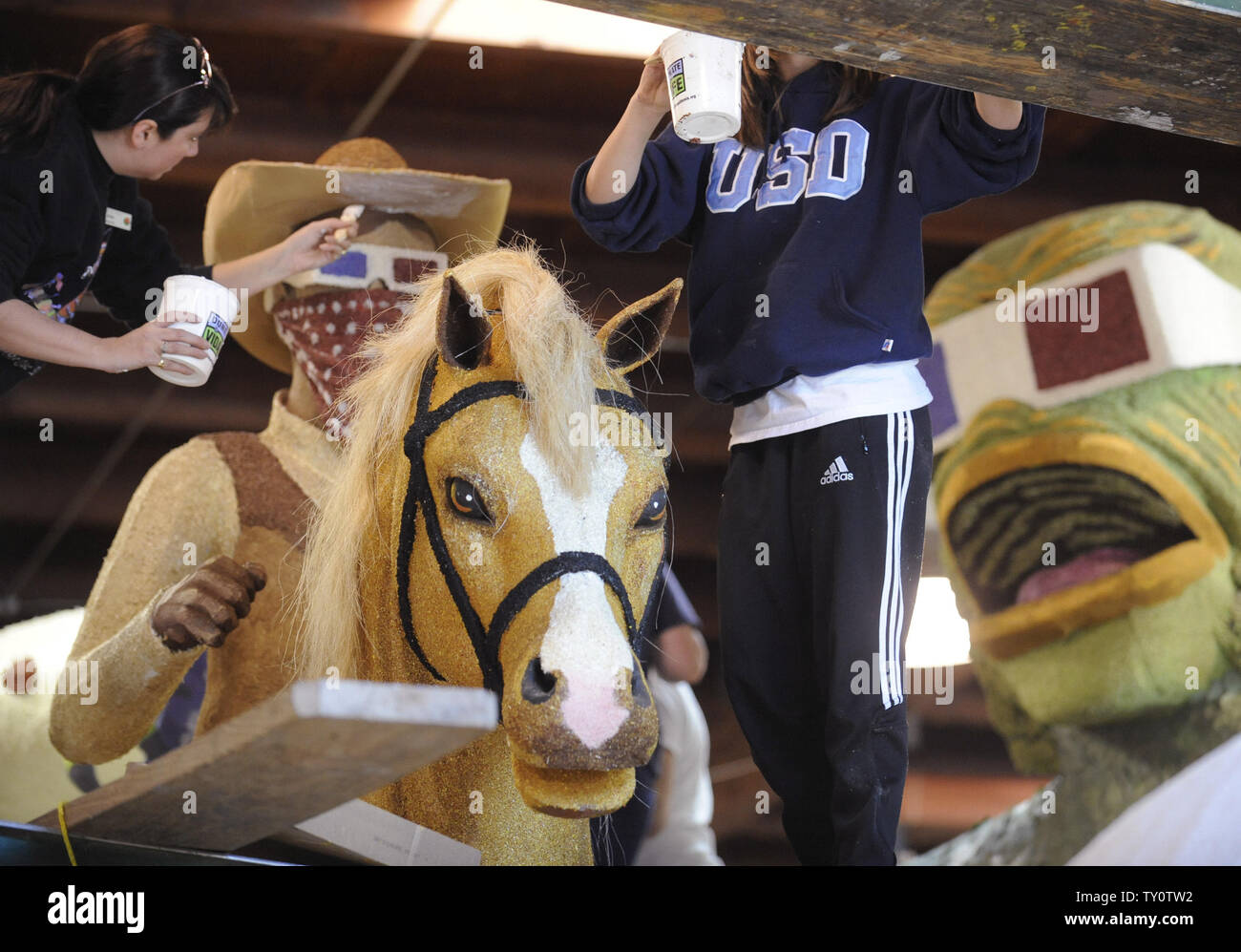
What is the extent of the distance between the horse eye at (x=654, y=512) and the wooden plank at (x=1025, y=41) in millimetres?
529

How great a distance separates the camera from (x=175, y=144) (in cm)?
217

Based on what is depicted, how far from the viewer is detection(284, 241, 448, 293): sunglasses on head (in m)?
2.44

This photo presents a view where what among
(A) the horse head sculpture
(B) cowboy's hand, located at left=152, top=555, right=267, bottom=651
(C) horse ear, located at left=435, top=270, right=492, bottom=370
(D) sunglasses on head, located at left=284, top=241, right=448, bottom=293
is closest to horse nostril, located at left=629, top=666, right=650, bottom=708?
(A) the horse head sculpture

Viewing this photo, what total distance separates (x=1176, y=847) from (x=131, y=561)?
5.43 ft

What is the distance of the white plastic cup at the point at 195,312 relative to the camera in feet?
6.17

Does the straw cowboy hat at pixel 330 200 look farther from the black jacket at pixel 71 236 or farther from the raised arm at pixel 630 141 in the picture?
the raised arm at pixel 630 141

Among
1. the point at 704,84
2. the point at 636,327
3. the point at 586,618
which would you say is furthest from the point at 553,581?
the point at 704,84

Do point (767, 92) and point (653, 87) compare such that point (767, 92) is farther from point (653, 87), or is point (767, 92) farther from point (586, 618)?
point (586, 618)

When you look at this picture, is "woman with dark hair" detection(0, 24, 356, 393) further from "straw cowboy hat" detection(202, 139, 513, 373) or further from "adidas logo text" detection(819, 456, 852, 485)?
"adidas logo text" detection(819, 456, 852, 485)

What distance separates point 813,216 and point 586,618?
75cm

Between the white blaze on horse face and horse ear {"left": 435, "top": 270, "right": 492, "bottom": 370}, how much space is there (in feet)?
0.49

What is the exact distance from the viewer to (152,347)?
1865 mm
